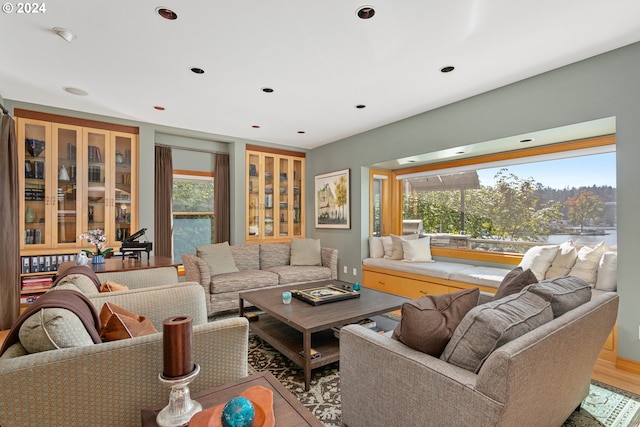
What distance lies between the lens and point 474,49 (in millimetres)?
2447

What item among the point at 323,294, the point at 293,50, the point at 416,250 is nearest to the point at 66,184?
the point at 293,50

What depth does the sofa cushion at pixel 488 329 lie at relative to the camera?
124 centimetres

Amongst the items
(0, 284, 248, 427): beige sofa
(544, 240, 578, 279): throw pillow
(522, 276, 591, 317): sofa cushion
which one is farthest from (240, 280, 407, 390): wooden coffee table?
(544, 240, 578, 279): throw pillow

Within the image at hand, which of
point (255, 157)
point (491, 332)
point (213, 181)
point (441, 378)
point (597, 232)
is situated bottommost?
point (441, 378)

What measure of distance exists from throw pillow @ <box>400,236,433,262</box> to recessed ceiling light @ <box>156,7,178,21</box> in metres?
3.83

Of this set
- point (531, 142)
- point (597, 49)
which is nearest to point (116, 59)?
point (597, 49)

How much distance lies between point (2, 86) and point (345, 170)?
4.31m

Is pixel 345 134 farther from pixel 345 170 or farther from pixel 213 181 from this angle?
pixel 213 181

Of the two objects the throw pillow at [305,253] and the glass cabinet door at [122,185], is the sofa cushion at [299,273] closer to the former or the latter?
the throw pillow at [305,253]

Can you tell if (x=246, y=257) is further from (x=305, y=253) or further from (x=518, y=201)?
(x=518, y=201)

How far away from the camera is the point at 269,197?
566 centimetres

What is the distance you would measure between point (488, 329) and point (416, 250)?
335 centimetres

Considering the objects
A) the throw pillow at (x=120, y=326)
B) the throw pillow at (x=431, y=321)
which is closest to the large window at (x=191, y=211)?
the throw pillow at (x=120, y=326)

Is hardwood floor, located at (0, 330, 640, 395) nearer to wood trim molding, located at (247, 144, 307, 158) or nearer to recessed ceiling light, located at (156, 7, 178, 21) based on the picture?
recessed ceiling light, located at (156, 7, 178, 21)
